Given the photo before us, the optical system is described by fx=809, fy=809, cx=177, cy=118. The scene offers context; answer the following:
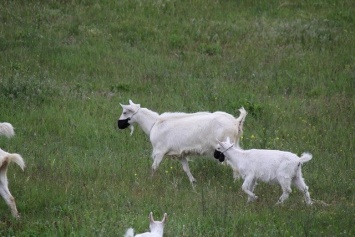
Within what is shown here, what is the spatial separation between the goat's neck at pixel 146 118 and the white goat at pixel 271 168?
240 centimetres

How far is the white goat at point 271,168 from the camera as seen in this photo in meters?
11.9

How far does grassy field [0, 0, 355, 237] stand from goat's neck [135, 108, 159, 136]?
0.57 meters

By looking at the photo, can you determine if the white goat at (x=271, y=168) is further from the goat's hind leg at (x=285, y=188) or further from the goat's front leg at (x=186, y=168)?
the goat's front leg at (x=186, y=168)

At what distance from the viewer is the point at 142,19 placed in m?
24.3

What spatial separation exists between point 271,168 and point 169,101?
22.0 ft

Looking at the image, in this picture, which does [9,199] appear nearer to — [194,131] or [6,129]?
[6,129]

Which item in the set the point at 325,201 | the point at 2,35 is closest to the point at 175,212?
the point at 325,201

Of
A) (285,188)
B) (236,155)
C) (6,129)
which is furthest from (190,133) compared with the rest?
(6,129)

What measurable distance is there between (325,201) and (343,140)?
13.0 ft

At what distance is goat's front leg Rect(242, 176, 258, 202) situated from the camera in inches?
471

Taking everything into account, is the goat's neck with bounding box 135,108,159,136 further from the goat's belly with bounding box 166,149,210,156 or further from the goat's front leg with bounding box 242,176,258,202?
the goat's front leg with bounding box 242,176,258,202

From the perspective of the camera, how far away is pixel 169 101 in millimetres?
18438

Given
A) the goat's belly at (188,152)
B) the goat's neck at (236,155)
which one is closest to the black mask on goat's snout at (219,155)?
the goat's neck at (236,155)

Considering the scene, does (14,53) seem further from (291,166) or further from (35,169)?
(291,166)
